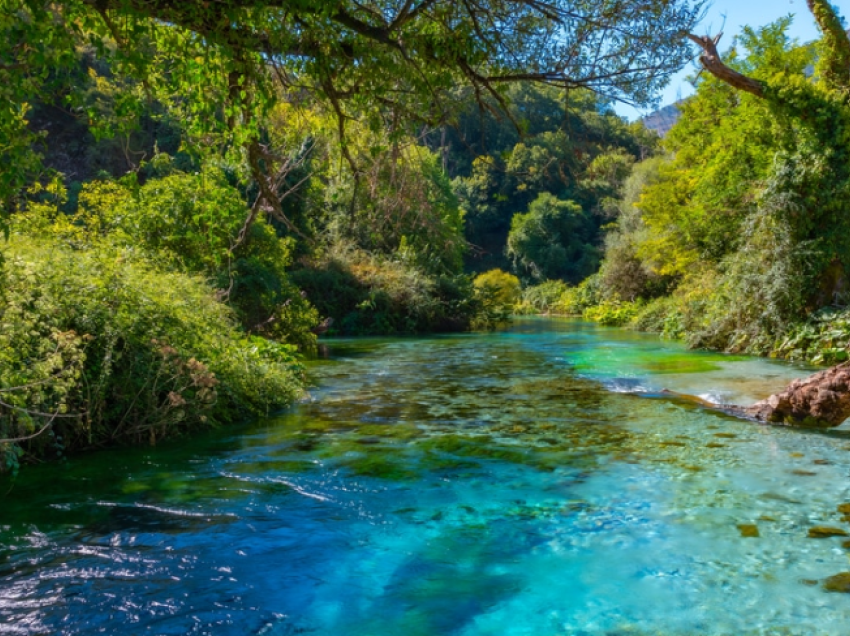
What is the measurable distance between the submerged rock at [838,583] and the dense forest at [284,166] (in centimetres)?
363

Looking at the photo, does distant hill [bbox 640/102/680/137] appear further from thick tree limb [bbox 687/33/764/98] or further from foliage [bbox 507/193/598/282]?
foliage [bbox 507/193/598/282]

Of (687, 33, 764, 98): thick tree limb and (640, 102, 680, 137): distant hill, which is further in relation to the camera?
(687, 33, 764, 98): thick tree limb

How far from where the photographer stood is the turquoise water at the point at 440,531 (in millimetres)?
3441

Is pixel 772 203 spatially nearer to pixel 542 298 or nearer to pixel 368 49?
pixel 368 49

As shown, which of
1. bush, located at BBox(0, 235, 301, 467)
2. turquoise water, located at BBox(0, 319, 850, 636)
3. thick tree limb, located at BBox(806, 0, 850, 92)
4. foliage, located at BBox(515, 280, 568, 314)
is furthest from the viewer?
foliage, located at BBox(515, 280, 568, 314)

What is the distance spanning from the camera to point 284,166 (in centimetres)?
639

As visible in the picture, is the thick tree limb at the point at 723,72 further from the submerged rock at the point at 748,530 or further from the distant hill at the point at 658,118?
the submerged rock at the point at 748,530

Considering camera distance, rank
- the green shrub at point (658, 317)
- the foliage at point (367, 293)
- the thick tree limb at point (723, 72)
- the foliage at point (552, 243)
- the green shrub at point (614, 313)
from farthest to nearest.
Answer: the foliage at point (552, 243) < the green shrub at point (614, 313) < the foliage at point (367, 293) < the green shrub at point (658, 317) < the thick tree limb at point (723, 72)

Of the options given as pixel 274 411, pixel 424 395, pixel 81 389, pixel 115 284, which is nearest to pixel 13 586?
pixel 81 389

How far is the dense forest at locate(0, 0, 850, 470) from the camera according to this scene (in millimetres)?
5184

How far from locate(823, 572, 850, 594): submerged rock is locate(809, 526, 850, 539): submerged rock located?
0.62m

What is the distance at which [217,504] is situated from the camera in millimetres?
5137

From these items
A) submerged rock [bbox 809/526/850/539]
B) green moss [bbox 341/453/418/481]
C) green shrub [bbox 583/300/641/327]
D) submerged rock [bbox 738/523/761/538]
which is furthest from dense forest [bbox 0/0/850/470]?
green shrub [bbox 583/300/641/327]

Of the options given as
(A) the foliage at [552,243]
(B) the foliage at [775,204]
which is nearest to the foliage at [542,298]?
(A) the foliage at [552,243]
